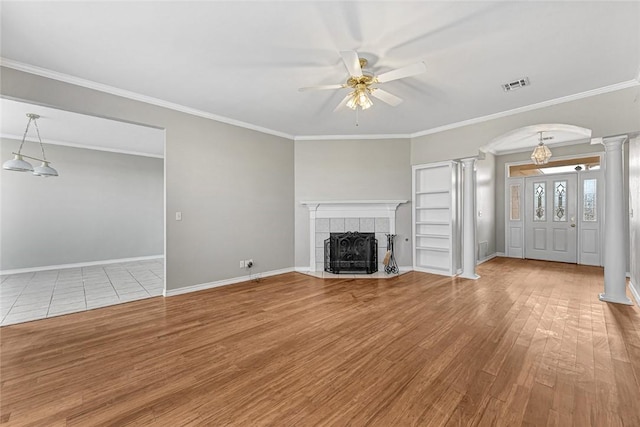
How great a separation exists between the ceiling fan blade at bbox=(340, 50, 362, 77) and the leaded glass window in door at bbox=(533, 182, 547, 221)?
269 inches

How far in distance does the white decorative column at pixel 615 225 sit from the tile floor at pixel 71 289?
656cm

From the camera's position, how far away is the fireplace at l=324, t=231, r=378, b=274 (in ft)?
18.2

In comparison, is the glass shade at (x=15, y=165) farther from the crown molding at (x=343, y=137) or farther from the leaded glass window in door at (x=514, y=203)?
the leaded glass window in door at (x=514, y=203)

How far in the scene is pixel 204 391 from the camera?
1.89 m

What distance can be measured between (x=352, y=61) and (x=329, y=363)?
265 centimetres

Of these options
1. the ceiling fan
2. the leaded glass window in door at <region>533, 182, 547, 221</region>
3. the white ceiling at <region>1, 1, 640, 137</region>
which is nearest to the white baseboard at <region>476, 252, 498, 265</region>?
the leaded glass window in door at <region>533, 182, 547, 221</region>

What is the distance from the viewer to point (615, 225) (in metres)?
3.66

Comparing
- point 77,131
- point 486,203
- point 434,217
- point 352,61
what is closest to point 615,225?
point 434,217

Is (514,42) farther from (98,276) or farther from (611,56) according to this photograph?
(98,276)

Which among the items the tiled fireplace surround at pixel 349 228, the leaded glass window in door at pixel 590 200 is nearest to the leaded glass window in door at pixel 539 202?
the leaded glass window in door at pixel 590 200

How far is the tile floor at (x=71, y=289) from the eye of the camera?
351cm

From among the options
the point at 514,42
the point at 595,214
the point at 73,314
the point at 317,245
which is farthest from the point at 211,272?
the point at 595,214

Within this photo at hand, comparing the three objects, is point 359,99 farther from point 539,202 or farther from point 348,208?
point 539,202

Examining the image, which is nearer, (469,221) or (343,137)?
(469,221)
